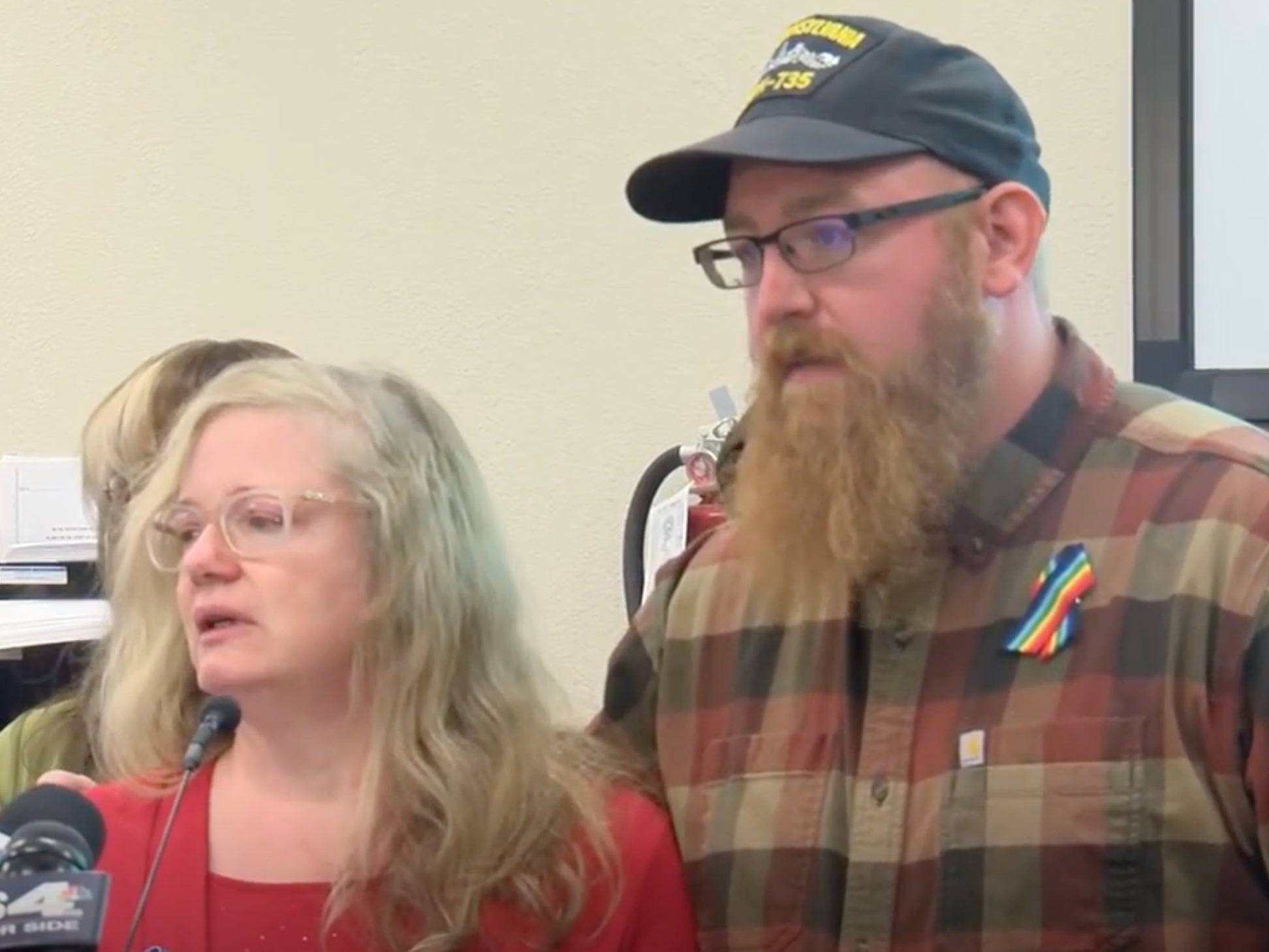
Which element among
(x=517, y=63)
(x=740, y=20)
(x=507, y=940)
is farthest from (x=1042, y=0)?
(x=507, y=940)

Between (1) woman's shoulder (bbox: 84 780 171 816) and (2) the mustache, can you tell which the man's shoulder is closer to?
(2) the mustache

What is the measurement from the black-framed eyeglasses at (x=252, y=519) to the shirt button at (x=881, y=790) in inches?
20.1

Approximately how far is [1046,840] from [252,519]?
27.6 inches

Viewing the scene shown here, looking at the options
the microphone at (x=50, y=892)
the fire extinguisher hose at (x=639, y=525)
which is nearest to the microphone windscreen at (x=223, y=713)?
the microphone at (x=50, y=892)

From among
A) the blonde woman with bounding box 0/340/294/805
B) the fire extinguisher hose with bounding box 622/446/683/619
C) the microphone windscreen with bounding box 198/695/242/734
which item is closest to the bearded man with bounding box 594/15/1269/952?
the microphone windscreen with bounding box 198/695/242/734

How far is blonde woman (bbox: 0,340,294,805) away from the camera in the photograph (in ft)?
5.59

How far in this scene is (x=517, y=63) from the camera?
96.4 inches

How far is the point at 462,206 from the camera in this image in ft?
8.11

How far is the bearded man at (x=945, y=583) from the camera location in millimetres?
1164

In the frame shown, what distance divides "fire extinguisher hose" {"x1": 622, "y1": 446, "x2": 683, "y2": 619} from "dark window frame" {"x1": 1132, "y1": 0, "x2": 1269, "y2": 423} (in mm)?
699

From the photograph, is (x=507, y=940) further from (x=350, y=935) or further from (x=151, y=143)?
(x=151, y=143)

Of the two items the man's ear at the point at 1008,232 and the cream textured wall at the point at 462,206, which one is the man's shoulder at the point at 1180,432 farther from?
the cream textured wall at the point at 462,206

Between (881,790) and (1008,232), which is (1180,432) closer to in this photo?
(1008,232)

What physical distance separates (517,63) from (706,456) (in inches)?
31.6
